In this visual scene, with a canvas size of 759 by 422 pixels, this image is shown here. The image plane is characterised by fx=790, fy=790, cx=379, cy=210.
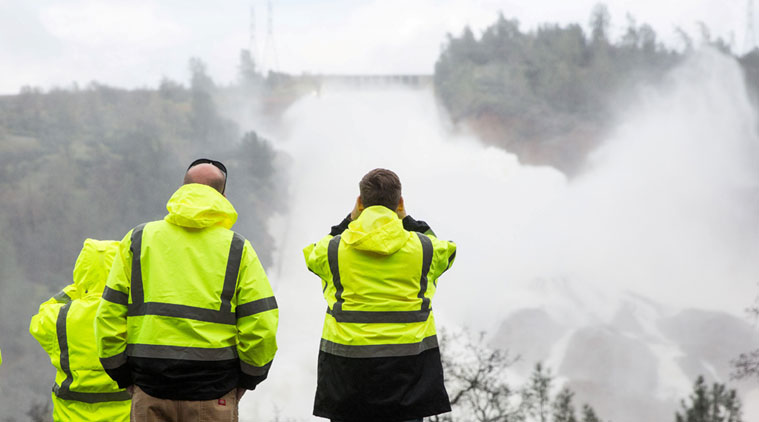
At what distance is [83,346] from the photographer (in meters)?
4.39

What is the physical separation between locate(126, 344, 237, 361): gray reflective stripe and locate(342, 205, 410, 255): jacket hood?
0.87m

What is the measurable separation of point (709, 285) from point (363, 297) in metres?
48.5

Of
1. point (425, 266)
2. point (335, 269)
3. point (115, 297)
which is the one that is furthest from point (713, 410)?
point (115, 297)

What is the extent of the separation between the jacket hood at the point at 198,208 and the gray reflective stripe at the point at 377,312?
58cm

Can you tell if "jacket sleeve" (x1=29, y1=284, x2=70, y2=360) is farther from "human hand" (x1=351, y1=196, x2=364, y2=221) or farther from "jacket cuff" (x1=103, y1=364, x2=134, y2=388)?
"human hand" (x1=351, y1=196, x2=364, y2=221)

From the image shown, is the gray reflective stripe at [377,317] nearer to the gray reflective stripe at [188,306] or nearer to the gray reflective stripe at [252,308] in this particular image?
the gray reflective stripe at [252,308]

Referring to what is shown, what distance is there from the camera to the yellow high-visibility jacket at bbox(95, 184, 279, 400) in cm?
347

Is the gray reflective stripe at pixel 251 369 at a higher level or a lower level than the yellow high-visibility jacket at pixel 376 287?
lower

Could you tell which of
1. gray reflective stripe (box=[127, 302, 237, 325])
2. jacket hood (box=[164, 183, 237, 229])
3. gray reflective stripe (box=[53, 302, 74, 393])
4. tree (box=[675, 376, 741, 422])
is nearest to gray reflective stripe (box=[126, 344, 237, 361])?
gray reflective stripe (box=[127, 302, 237, 325])

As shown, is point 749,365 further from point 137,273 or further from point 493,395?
point 137,273

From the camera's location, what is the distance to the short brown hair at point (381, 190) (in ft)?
13.2

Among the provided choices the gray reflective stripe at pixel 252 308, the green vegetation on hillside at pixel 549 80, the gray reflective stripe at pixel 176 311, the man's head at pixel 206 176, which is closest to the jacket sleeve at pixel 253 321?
the gray reflective stripe at pixel 252 308

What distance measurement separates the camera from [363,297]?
3.95 metres

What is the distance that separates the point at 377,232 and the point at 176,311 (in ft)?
3.39
